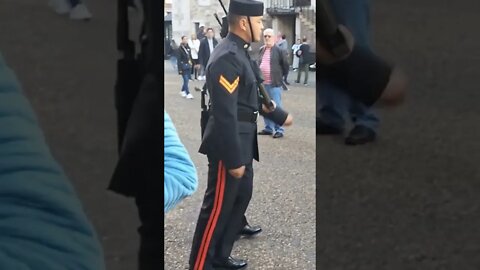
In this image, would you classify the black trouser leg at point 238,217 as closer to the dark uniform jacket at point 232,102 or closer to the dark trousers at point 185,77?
the dark uniform jacket at point 232,102

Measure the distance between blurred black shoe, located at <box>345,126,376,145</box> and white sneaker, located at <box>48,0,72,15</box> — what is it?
700mm

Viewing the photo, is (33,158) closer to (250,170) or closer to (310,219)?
(250,170)

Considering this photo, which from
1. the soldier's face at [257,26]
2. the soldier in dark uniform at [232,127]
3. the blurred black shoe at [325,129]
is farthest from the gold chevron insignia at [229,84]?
the blurred black shoe at [325,129]

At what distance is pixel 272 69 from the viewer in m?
1.46

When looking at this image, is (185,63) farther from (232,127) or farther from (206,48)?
(232,127)

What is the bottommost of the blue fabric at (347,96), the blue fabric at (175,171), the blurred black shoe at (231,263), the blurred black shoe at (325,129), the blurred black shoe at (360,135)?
the blurred black shoe at (231,263)

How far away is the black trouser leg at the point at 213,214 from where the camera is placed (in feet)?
4.86

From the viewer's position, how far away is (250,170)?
1.48 meters

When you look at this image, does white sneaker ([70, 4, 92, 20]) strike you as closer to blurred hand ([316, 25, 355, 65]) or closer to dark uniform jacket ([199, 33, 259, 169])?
dark uniform jacket ([199, 33, 259, 169])

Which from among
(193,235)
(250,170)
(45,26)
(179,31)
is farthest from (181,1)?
(193,235)

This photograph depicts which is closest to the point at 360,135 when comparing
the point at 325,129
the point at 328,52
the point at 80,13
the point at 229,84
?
the point at 325,129

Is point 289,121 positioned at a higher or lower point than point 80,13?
lower

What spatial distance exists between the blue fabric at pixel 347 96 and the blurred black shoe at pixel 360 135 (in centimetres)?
1

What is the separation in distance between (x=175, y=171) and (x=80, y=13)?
0.41 metres
